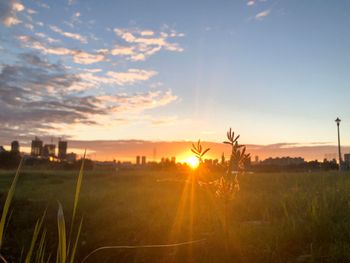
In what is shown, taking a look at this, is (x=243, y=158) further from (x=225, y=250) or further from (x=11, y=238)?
(x=11, y=238)

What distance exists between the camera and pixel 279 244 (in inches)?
205

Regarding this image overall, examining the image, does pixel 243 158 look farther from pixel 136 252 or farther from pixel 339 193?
pixel 339 193

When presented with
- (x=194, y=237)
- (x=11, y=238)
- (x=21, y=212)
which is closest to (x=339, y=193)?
(x=194, y=237)

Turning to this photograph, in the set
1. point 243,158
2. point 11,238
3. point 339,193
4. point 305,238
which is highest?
point 243,158

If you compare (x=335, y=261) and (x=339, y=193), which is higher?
(x=339, y=193)

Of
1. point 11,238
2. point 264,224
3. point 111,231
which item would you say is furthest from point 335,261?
point 11,238

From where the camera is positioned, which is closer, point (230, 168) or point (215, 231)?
point (230, 168)

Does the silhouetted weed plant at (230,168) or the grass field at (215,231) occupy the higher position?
the silhouetted weed plant at (230,168)

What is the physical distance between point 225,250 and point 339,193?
13.1 ft

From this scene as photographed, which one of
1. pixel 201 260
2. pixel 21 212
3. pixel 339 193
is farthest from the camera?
pixel 21 212

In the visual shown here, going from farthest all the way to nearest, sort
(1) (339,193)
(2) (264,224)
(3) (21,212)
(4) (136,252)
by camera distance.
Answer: (3) (21,212), (1) (339,193), (2) (264,224), (4) (136,252)

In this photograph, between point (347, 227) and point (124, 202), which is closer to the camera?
point (347, 227)

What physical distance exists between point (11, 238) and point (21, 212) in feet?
7.91

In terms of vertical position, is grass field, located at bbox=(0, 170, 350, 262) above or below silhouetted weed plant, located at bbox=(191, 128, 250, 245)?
below
